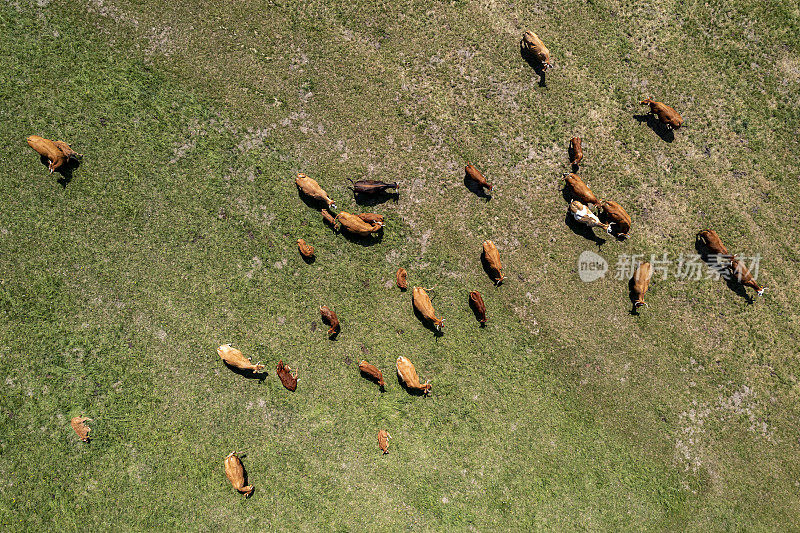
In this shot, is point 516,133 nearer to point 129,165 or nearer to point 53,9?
point 129,165

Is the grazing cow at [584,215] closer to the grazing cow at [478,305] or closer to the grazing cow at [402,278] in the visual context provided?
the grazing cow at [478,305]

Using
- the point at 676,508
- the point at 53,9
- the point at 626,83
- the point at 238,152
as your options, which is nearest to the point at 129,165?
the point at 238,152

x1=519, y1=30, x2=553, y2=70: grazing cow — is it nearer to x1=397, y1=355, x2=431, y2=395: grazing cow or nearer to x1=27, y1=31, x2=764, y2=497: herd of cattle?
x1=27, y1=31, x2=764, y2=497: herd of cattle

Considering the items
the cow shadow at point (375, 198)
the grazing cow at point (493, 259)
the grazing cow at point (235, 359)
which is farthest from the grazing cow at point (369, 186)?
the grazing cow at point (235, 359)

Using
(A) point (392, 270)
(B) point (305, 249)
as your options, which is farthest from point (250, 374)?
(A) point (392, 270)

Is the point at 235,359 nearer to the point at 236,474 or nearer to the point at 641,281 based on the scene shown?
the point at 236,474

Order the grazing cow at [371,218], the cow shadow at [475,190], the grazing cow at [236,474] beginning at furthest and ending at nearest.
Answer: the cow shadow at [475,190], the grazing cow at [371,218], the grazing cow at [236,474]

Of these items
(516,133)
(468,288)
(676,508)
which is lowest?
(676,508)
